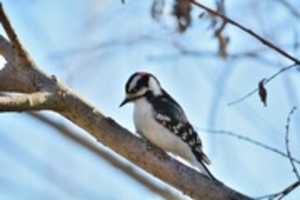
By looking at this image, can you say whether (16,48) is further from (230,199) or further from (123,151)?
(230,199)

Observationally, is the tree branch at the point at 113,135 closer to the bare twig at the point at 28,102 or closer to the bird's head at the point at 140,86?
the bare twig at the point at 28,102

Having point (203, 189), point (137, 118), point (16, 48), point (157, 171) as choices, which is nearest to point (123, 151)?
point (157, 171)

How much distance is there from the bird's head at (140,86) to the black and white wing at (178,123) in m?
0.10

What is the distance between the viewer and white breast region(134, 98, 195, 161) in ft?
9.19

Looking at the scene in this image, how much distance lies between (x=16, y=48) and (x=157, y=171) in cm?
58

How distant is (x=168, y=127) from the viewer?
289 cm

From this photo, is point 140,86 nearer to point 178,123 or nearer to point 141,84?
point 141,84

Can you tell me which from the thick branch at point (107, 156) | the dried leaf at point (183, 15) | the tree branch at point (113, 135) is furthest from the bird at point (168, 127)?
the tree branch at point (113, 135)

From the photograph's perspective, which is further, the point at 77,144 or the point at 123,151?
the point at 77,144

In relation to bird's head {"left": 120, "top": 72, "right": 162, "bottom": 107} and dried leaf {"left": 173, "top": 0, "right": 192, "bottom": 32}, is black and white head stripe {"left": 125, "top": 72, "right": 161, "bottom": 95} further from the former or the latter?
dried leaf {"left": 173, "top": 0, "right": 192, "bottom": 32}

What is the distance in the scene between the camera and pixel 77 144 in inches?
101

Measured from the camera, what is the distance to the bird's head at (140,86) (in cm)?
311

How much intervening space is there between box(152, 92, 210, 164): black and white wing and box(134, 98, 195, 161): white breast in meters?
0.02

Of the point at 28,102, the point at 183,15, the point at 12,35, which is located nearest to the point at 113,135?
the point at 28,102
